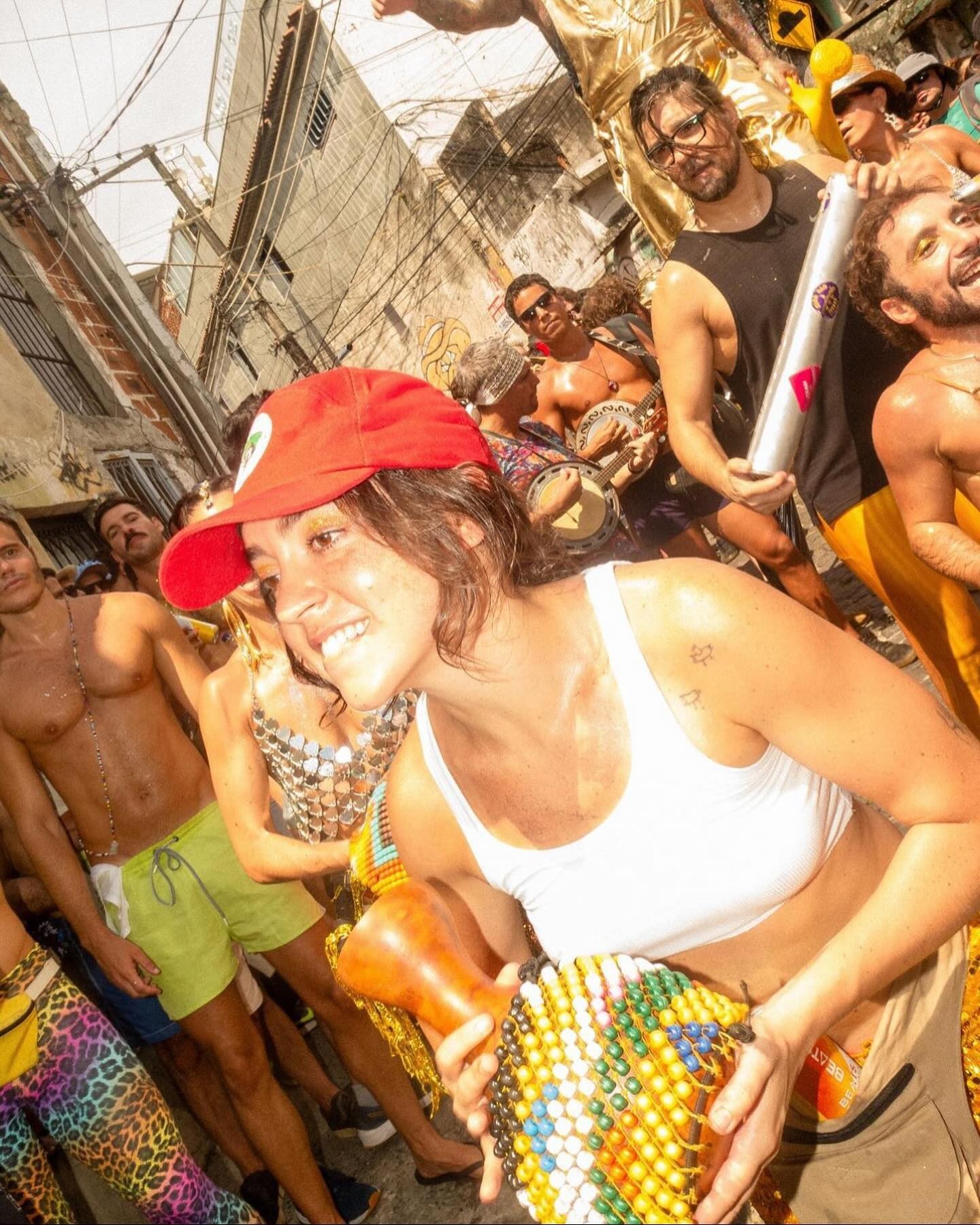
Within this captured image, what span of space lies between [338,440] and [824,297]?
6.08 feet

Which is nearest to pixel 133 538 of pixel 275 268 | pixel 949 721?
pixel 949 721

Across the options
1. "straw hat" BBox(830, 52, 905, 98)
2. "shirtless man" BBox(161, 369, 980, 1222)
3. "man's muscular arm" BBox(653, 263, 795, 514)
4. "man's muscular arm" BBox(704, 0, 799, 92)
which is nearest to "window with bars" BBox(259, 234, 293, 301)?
"straw hat" BBox(830, 52, 905, 98)

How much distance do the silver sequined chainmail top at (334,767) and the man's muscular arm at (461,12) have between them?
311 centimetres

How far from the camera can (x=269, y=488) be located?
1.24m

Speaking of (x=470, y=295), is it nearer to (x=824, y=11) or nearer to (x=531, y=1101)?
(x=824, y=11)

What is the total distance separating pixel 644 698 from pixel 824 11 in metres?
12.3

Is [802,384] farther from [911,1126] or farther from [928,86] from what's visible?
[928,86]

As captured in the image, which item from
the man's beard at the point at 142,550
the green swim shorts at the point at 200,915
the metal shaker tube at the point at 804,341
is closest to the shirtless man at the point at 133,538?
the man's beard at the point at 142,550

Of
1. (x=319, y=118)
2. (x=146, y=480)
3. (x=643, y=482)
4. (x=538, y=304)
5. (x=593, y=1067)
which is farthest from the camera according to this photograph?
(x=319, y=118)

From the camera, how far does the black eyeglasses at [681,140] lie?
277 centimetres

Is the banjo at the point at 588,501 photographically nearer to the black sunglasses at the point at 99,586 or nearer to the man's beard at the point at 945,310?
the man's beard at the point at 945,310

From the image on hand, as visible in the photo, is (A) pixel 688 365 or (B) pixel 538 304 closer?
(A) pixel 688 365

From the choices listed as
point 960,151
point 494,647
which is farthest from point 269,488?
point 960,151

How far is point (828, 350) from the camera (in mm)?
2672
